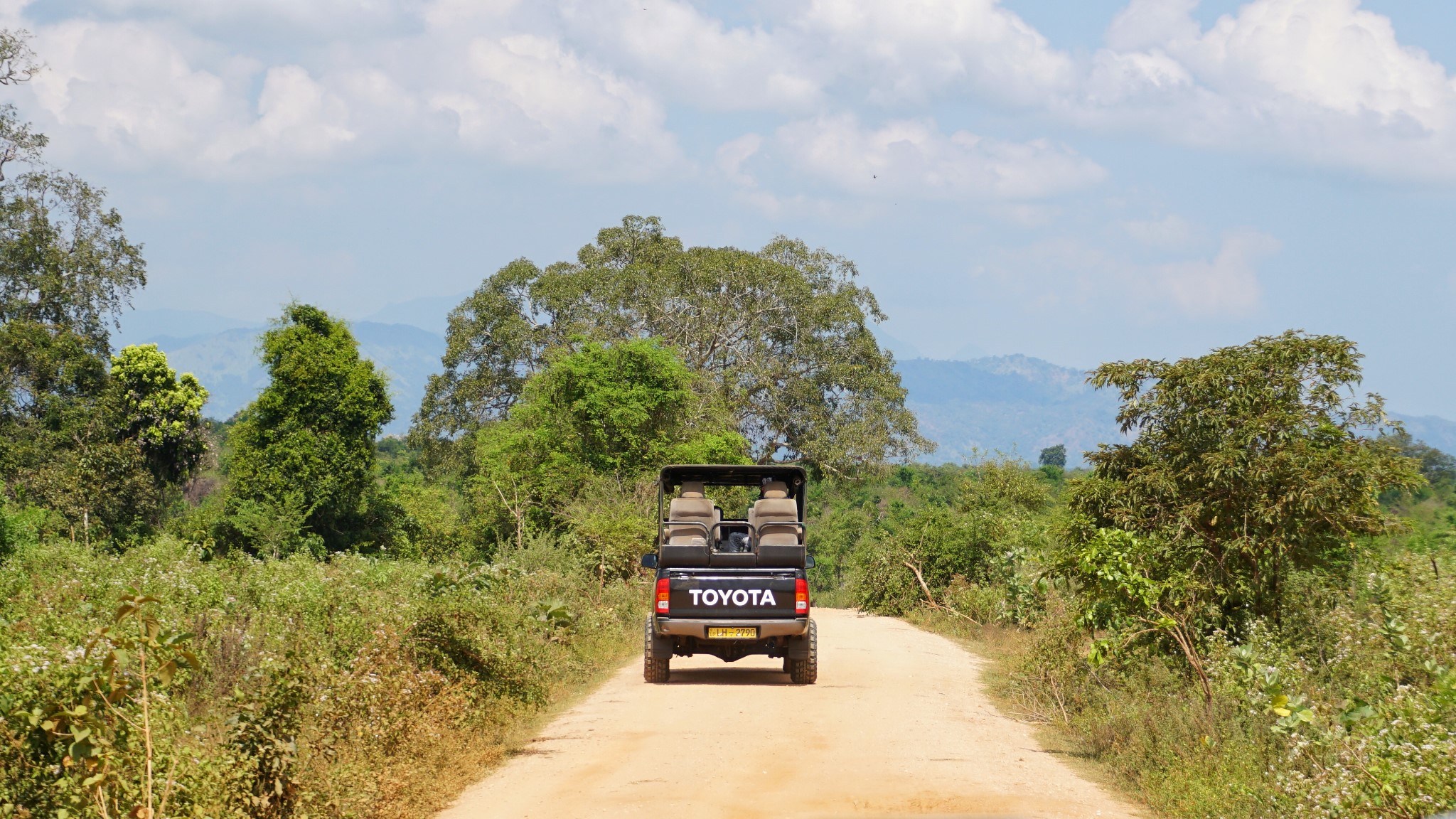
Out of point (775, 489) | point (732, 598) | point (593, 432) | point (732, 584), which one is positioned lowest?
point (732, 598)

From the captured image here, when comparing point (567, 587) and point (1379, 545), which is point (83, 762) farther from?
point (567, 587)

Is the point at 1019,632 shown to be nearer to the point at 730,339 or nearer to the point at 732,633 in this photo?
the point at 732,633

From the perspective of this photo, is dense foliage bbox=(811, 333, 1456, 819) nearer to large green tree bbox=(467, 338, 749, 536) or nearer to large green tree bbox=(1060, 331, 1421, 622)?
large green tree bbox=(1060, 331, 1421, 622)

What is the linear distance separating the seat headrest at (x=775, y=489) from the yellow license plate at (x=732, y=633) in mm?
1821

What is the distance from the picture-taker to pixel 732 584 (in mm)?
15602

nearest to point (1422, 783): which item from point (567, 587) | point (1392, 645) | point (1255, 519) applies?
point (1392, 645)

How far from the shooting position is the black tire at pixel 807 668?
15.9m

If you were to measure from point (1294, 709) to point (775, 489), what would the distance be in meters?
8.62

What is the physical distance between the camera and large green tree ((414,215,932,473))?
51875 millimetres

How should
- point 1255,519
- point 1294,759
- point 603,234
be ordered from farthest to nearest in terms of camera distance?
point 603,234 → point 1255,519 → point 1294,759

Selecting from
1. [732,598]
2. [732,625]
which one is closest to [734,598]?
[732,598]

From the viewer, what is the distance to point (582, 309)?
52.8 metres

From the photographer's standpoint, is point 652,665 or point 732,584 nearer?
point 732,584

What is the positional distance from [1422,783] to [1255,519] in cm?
491
